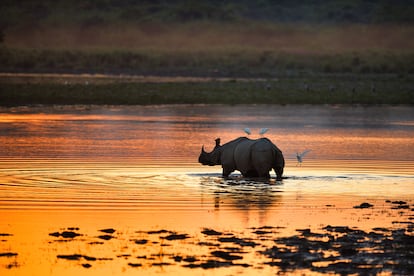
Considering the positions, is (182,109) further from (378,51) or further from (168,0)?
(168,0)

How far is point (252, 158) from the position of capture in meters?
24.1

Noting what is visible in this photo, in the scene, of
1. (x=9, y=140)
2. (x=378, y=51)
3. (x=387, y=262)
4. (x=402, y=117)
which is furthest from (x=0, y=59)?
(x=387, y=262)

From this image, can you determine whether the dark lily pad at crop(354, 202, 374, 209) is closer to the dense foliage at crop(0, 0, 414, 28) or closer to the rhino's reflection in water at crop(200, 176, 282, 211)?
the rhino's reflection in water at crop(200, 176, 282, 211)

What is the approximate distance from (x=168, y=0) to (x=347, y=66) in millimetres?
77333

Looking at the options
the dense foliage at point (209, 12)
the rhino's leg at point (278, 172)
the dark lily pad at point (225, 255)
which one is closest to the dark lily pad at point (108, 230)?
the dark lily pad at point (225, 255)

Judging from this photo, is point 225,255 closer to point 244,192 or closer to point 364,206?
point 364,206

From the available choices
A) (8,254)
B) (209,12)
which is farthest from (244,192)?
(209,12)

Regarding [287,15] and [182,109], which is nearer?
[182,109]

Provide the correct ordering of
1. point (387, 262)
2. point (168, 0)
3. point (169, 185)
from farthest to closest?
point (168, 0), point (169, 185), point (387, 262)

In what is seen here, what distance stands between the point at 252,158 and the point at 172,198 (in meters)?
3.43

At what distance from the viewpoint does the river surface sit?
15469mm

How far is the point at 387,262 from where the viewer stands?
1501cm

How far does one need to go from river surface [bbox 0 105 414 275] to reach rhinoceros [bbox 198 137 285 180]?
0.38 meters

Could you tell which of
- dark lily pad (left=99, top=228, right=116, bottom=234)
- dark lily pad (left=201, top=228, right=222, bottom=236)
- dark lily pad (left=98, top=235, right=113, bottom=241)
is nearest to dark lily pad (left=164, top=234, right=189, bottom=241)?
dark lily pad (left=201, top=228, right=222, bottom=236)
